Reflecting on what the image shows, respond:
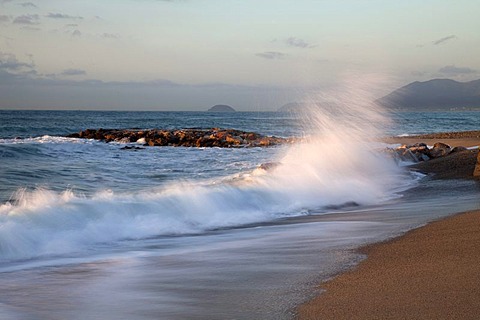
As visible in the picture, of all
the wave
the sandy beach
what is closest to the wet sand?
the sandy beach

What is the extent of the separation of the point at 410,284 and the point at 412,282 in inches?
2.5

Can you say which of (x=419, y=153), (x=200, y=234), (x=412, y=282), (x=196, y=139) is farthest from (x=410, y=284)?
(x=196, y=139)

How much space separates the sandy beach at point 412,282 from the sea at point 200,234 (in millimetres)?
234

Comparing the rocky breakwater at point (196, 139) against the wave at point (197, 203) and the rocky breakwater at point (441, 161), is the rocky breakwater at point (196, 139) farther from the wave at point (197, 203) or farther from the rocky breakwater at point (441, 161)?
the wave at point (197, 203)

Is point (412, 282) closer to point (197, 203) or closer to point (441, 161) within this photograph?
point (197, 203)

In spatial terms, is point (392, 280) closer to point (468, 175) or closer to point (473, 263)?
point (473, 263)

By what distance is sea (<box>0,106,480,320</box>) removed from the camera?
15.9ft

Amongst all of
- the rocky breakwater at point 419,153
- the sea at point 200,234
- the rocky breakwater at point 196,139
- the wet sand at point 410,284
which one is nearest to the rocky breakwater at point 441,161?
the rocky breakwater at point 419,153

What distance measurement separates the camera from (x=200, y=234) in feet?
28.9

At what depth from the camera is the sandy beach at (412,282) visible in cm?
412

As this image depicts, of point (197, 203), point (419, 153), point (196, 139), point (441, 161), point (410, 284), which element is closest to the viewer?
point (410, 284)

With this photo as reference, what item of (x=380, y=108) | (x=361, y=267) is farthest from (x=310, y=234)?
(x=380, y=108)

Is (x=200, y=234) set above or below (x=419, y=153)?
below

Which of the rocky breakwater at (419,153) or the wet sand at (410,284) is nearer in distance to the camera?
the wet sand at (410,284)
